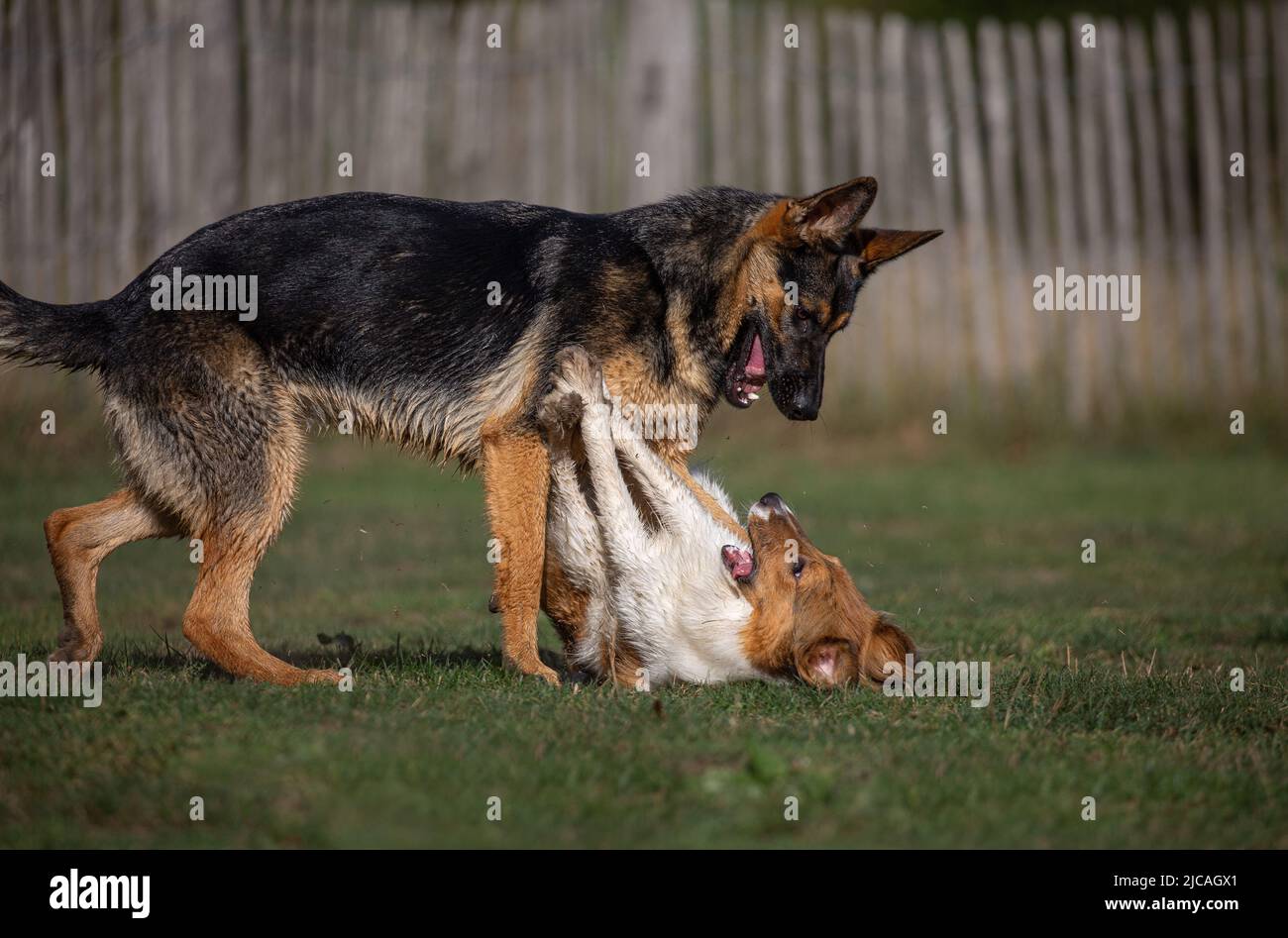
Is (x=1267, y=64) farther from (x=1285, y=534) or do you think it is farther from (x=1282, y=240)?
(x=1285, y=534)

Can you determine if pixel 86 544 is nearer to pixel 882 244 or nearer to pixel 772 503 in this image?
pixel 772 503

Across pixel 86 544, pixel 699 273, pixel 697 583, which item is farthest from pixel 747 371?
pixel 86 544

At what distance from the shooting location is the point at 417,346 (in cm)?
610

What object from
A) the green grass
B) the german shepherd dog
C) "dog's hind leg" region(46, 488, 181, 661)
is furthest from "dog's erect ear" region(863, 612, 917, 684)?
"dog's hind leg" region(46, 488, 181, 661)

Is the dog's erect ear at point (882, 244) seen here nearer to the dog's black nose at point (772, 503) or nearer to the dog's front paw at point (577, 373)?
the dog's black nose at point (772, 503)

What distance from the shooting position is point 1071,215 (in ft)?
44.0

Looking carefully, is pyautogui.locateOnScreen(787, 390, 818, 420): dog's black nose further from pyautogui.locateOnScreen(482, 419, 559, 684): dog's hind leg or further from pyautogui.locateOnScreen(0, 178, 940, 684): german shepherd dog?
pyautogui.locateOnScreen(482, 419, 559, 684): dog's hind leg

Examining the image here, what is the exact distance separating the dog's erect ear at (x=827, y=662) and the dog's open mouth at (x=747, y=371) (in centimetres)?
119

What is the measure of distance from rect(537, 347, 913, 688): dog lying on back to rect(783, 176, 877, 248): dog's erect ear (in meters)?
1.09

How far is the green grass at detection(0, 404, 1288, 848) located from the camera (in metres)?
4.36

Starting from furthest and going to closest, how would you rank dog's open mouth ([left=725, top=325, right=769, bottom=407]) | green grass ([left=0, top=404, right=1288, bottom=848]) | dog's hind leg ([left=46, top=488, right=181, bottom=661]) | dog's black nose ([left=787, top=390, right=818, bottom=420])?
dog's open mouth ([left=725, top=325, right=769, bottom=407]) → dog's black nose ([left=787, top=390, right=818, bottom=420]) → dog's hind leg ([left=46, top=488, right=181, bottom=661]) → green grass ([left=0, top=404, right=1288, bottom=848])

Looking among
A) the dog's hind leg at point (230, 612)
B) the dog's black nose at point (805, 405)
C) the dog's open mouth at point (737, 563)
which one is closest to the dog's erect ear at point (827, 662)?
the dog's open mouth at point (737, 563)

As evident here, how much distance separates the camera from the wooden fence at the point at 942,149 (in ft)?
43.4

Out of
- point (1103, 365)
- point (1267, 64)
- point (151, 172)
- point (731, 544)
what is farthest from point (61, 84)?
point (1267, 64)
